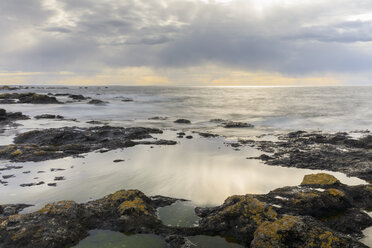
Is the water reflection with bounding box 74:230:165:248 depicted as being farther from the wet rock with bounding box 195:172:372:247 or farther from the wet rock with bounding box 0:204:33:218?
the wet rock with bounding box 0:204:33:218

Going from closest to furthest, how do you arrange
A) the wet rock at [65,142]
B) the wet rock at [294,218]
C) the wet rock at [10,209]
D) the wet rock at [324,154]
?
1. the wet rock at [294,218]
2. the wet rock at [10,209]
3. the wet rock at [324,154]
4. the wet rock at [65,142]

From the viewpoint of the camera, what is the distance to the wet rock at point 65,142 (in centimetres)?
1532

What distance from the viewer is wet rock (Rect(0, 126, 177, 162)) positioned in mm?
15320

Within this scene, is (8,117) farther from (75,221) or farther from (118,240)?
(118,240)

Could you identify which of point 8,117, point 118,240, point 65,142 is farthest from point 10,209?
point 8,117

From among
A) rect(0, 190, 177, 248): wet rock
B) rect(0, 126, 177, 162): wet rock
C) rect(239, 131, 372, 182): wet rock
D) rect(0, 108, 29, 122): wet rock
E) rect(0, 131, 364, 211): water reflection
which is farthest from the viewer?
rect(0, 108, 29, 122): wet rock

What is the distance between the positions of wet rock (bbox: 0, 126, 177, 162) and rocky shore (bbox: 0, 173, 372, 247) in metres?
7.36

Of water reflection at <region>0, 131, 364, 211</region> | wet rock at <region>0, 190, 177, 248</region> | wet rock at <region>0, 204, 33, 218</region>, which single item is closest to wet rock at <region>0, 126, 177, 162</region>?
water reflection at <region>0, 131, 364, 211</region>

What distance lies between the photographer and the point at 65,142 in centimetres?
1964

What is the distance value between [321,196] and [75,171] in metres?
11.3

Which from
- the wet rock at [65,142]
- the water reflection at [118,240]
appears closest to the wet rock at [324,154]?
the wet rock at [65,142]

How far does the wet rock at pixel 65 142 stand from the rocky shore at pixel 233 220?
24.1ft

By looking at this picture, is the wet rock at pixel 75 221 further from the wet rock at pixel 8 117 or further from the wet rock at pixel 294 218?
the wet rock at pixel 8 117

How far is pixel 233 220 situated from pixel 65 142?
1644 centimetres
